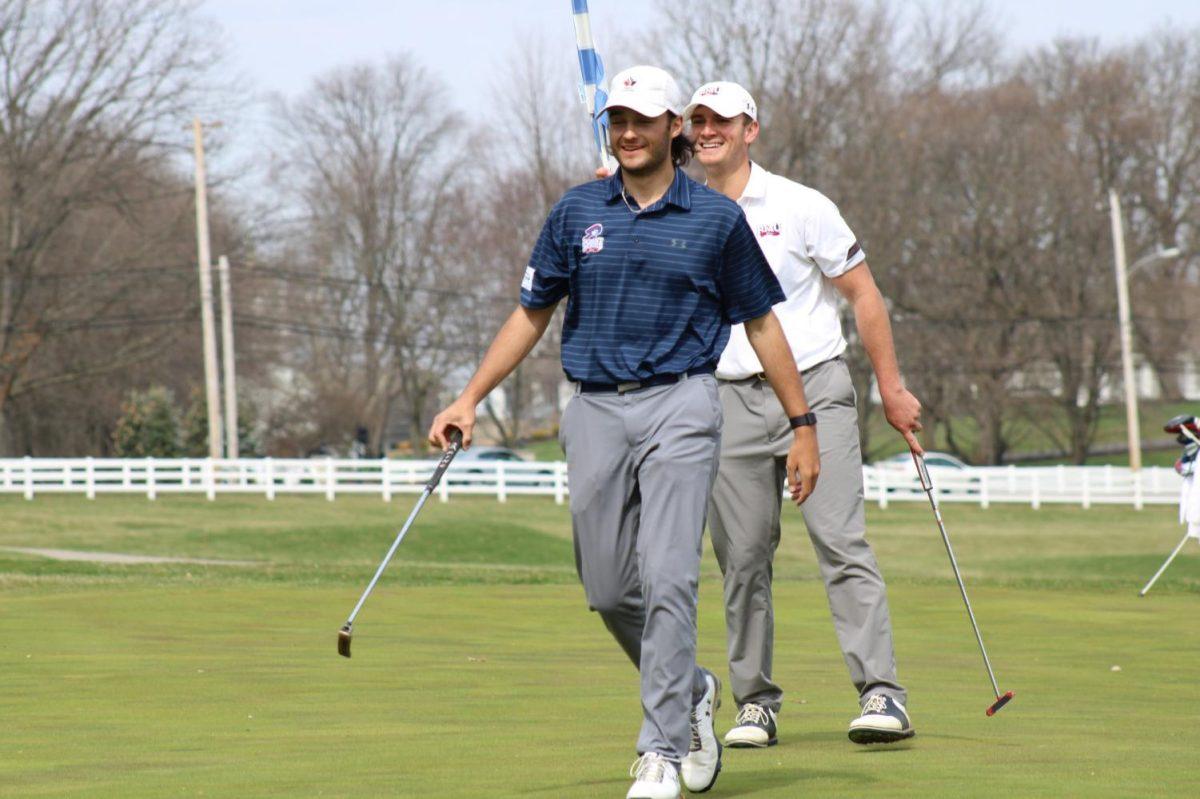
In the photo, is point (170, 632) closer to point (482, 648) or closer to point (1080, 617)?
point (482, 648)

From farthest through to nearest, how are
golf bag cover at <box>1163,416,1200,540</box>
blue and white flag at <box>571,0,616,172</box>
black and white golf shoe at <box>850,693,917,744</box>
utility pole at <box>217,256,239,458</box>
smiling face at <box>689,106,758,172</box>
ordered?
1. utility pole at <box>217,256,239,458</box>
2. golf bag cover at <box>1163,416,1200,540</box>
3. blue and white flag at <box>571,0,616,172</box>
4. smiling face at <box>689,106,758,172</box>
5. black and white golf shoe at <box>850,693,917,744</box>

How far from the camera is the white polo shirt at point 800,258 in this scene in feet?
20.9

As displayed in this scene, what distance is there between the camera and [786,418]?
6406mm

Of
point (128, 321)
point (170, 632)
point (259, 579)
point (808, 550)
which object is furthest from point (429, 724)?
point (128, 321)

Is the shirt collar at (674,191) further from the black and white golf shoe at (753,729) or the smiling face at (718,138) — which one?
the black and white golf shoe at (753,729)

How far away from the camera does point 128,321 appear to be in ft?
169

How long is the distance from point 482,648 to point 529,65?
1865 inches

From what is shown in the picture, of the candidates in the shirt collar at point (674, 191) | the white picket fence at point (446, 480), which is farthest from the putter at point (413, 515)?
the white picket fence at point (446, 480)

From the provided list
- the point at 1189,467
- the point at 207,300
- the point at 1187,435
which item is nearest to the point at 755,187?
the point at 1187,435

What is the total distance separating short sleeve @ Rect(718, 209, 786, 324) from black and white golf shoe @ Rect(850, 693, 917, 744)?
1.42m

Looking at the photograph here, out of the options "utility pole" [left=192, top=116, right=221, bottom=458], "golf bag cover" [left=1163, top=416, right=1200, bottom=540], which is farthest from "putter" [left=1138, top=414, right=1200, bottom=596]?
"utility pole" [left=192, top=116, right=221, bottom=458]

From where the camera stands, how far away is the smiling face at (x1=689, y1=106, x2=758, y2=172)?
6426 mm

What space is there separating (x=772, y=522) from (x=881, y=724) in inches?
33.4

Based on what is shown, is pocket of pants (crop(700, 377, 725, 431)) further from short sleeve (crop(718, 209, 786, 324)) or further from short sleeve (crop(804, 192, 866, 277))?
short sleeve (crop(804, 192, 866, 277))
